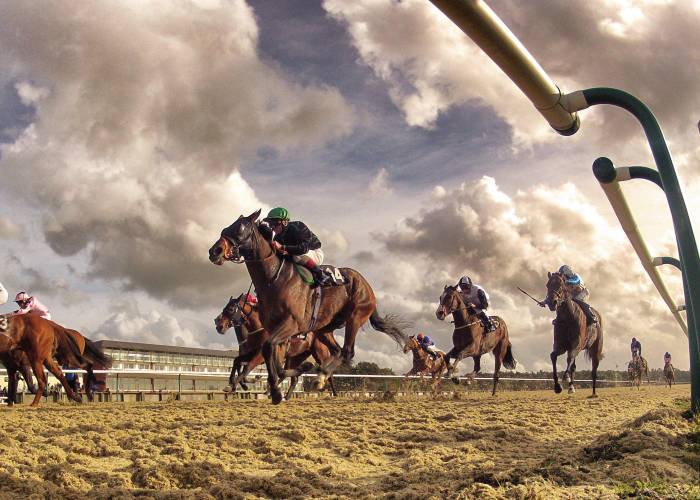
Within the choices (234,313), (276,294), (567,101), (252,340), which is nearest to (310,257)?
(276,294)

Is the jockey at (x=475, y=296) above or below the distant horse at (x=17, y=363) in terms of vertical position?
above

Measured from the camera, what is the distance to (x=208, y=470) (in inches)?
201

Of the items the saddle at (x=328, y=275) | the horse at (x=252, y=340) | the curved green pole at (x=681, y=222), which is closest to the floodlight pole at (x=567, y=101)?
the curved green pole at (x=681, y=222)

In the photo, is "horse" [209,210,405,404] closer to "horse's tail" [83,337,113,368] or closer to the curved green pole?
the curved green pole

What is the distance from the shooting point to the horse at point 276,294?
10.0 metres

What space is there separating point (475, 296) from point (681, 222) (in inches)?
471

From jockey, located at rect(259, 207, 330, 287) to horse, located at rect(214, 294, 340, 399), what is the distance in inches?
167

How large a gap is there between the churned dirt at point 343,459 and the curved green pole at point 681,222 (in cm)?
74

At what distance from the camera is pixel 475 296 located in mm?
18531

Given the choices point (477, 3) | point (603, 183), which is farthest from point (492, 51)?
point (603, 183)

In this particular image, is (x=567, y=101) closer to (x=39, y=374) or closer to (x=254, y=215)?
(x=254, y=215)

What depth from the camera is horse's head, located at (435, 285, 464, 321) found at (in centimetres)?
1770

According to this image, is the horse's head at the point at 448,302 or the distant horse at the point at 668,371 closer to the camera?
the horse's head at the point at 448,302

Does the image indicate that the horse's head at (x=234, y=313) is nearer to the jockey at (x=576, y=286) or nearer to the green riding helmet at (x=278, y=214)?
the green riding helmet at (x=278, y=214)
